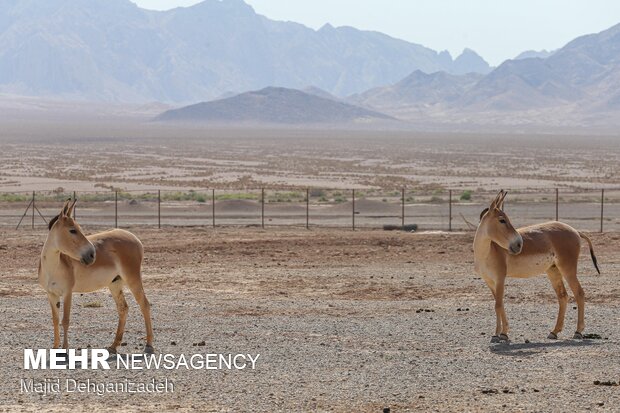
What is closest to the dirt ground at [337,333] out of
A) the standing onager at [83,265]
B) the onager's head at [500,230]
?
the standing onager at [83,265]

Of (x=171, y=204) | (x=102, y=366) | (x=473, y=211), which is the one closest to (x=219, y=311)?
(x=102, y=366)

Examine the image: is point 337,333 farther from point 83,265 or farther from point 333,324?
point 83,265

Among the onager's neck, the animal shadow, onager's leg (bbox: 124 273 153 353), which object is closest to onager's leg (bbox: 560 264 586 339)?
the animal shadow

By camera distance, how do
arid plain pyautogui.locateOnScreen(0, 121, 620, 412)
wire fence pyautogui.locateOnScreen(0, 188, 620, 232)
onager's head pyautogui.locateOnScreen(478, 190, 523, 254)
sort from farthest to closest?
wire fence pyautogui.locateOnScreen(0, 188, 620, 232) → onager's head pyautogui.locateOnScreen(478, 190, 523, 254) → arid plain pyautogui.locateOnScreen(0, 121, 620, 412)

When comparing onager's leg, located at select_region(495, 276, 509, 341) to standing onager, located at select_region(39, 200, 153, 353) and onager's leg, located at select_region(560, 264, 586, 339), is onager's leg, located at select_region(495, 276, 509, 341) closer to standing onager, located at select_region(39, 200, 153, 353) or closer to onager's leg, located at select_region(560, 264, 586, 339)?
onager's leg, located at select_region(560, 264, 586, 339)

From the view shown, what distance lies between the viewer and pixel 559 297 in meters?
16.7

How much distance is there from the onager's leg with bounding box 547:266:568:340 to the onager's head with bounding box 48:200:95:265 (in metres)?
7.01

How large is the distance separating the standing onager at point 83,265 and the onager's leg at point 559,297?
240 inches

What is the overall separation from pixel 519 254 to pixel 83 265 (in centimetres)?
644

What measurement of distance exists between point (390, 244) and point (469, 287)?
31.6ft

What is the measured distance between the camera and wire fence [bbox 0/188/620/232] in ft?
137

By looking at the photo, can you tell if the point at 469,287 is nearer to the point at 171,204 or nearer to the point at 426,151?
the point at 171,204

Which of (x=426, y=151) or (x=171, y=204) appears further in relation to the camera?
(x=426, y=151)

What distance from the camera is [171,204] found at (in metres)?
53.2
